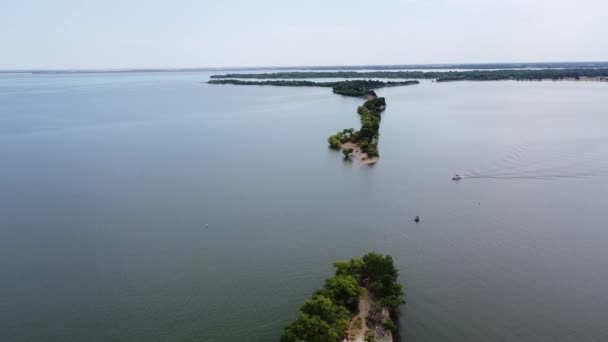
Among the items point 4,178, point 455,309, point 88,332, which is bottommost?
point 455,309

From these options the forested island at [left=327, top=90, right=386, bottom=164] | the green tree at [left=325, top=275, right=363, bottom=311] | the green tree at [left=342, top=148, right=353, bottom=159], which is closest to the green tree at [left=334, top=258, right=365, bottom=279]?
the green tree at [left=325, top=275, right=363, bottom=311]

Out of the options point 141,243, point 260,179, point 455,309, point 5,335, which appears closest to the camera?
point 5,335

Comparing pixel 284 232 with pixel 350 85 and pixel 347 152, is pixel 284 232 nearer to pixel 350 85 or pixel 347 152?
pixel 347 152

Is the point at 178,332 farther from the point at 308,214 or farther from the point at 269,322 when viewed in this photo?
the point at 308,214

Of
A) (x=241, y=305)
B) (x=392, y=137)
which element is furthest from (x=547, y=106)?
(x=241, y=305)

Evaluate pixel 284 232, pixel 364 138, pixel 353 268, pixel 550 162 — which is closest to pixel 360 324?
pixel 353 268

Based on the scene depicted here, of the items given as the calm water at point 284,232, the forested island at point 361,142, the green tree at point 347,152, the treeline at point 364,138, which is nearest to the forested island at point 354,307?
the calm water at point 284,232
